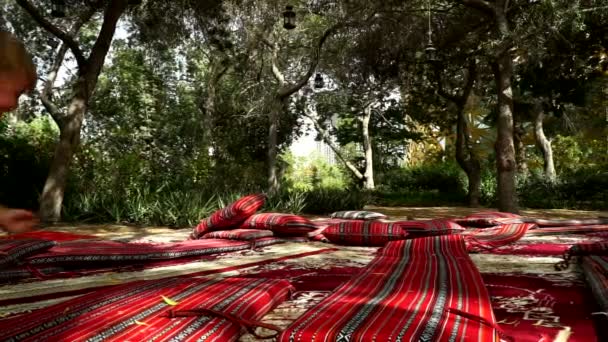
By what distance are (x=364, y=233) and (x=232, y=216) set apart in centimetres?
120

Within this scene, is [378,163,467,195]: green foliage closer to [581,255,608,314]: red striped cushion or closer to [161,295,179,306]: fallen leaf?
[581,255,608,314]: red striped cushion

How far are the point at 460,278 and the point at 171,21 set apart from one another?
8.75 meters

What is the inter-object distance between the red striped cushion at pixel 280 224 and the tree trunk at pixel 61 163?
388cm

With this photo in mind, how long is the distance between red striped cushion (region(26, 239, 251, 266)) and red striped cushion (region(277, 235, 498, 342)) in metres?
1.53

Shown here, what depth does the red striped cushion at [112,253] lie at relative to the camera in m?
2.92

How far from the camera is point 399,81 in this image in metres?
13.1

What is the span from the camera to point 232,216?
176 inches

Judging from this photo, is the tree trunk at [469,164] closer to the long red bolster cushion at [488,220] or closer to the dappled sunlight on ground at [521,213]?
the dappled sunlight on ground at [521,213]

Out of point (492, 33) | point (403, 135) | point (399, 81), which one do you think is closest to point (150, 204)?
point (492, 33)

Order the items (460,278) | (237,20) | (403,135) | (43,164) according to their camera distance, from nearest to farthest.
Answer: (460,278)
(43,164)
(237,20)
(403,135)

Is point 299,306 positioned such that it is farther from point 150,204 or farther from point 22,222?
point 150,204

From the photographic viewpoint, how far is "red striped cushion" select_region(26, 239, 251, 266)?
2.92 metres

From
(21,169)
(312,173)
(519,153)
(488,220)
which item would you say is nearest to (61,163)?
(21,169)

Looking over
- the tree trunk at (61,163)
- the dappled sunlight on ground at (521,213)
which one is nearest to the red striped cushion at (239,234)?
the tree trunk at (61,163)
